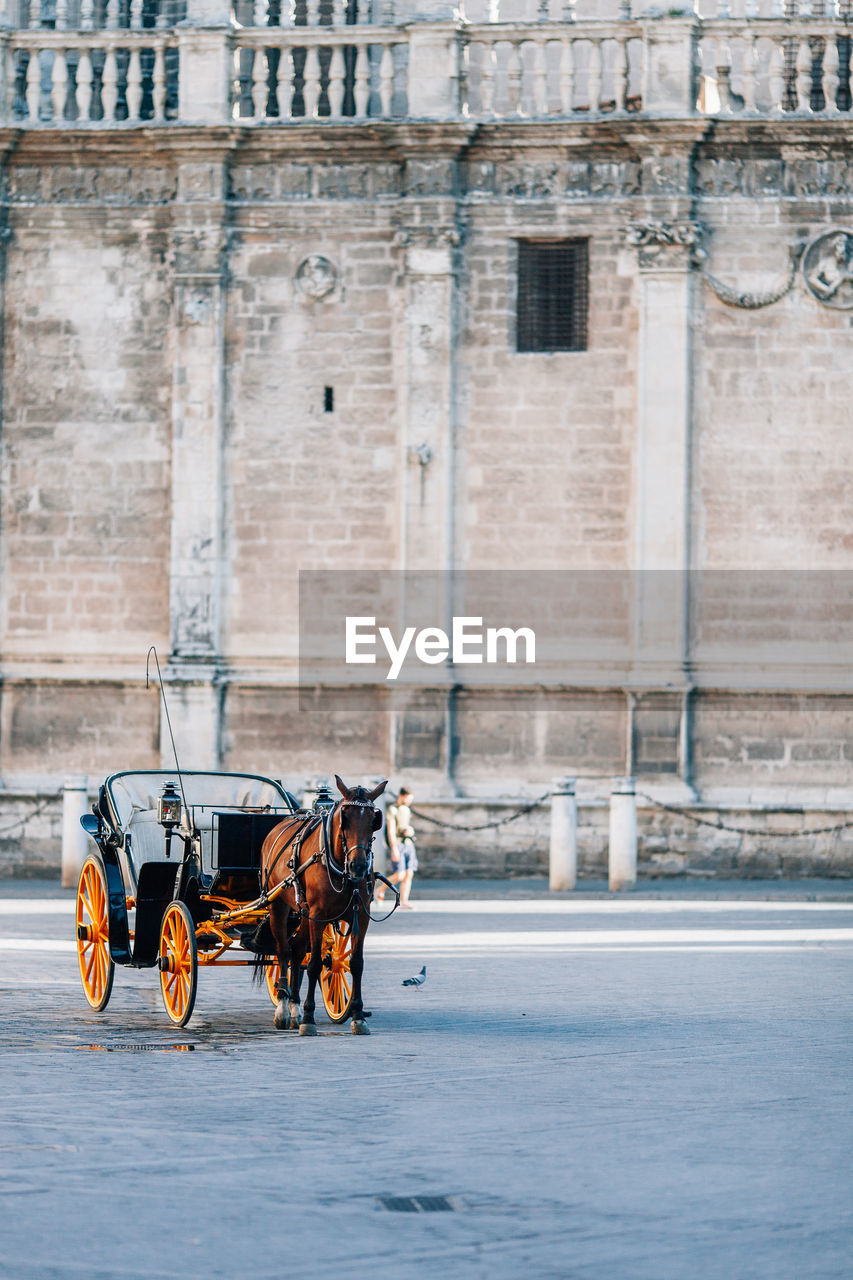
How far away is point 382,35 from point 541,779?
8.82 meters

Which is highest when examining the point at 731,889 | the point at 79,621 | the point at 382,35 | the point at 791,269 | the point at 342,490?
the point at 382,35

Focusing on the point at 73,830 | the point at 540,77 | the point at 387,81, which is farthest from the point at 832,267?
the point at 73,830

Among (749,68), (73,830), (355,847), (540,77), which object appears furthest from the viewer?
(540,77)

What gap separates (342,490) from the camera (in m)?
23.6

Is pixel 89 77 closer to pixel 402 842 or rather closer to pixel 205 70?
pixel 205 70

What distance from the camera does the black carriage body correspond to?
11.7 meters

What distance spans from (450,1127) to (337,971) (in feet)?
11.3

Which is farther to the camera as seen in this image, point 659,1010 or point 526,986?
point 526,986

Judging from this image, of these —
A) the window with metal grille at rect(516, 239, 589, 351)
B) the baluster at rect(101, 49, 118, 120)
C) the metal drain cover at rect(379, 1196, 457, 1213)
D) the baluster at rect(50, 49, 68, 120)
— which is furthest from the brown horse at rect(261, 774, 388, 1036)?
the baluster at rect(50, 49, 68, 120)

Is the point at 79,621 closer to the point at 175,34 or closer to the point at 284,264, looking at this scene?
the point at 284,264

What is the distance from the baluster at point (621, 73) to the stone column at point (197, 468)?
15.3 feet

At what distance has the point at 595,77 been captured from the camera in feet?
Answer: 75.7

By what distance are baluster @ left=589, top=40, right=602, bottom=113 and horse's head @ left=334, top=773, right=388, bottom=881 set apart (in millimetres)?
13957

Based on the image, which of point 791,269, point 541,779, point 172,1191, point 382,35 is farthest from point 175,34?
point 172,1191
